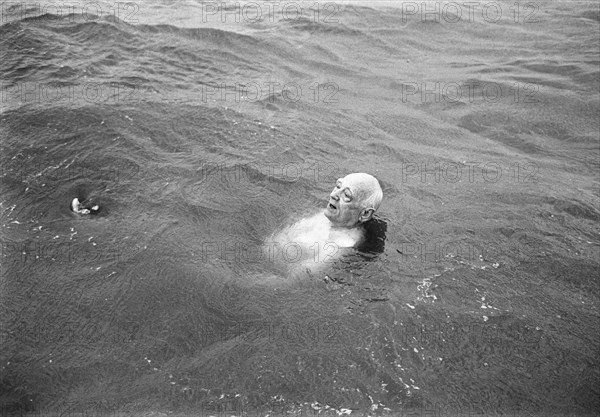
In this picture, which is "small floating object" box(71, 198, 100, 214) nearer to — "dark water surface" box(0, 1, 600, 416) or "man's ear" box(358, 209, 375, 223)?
"dark water surface" box(0, 1, 600, 416)

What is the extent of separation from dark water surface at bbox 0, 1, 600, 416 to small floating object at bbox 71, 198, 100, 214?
0.57 ft

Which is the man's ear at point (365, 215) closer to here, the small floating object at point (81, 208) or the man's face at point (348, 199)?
the man's face at point (348, 199)

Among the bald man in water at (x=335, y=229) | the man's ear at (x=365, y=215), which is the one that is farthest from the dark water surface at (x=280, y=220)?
the man's ear at (x=365, y=215)

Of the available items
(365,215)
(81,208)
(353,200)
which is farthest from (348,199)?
(81,208)

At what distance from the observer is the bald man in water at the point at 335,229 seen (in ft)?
27.8

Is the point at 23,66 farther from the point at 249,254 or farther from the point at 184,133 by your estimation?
the point at 249,254

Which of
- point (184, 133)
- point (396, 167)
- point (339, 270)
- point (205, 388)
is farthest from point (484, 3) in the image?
point (205, 388)

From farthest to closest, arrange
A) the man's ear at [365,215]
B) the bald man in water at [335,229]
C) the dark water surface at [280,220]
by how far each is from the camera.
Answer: the man's ear at [365,215] → the bald man in water at [335,229] → the dark water surface at [280,220]

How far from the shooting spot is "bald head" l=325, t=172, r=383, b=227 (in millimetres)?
8484

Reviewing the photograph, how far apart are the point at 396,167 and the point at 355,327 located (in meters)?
4.38

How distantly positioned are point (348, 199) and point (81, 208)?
421 cm

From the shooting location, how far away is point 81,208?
8773mm

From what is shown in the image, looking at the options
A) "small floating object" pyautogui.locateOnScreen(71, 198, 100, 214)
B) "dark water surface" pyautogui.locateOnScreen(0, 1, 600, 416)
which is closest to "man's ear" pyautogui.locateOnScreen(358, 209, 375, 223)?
"dark water surface" pyautogui.locateOnScreen(0, 1, 600, 416)

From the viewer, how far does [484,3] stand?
19.1m
